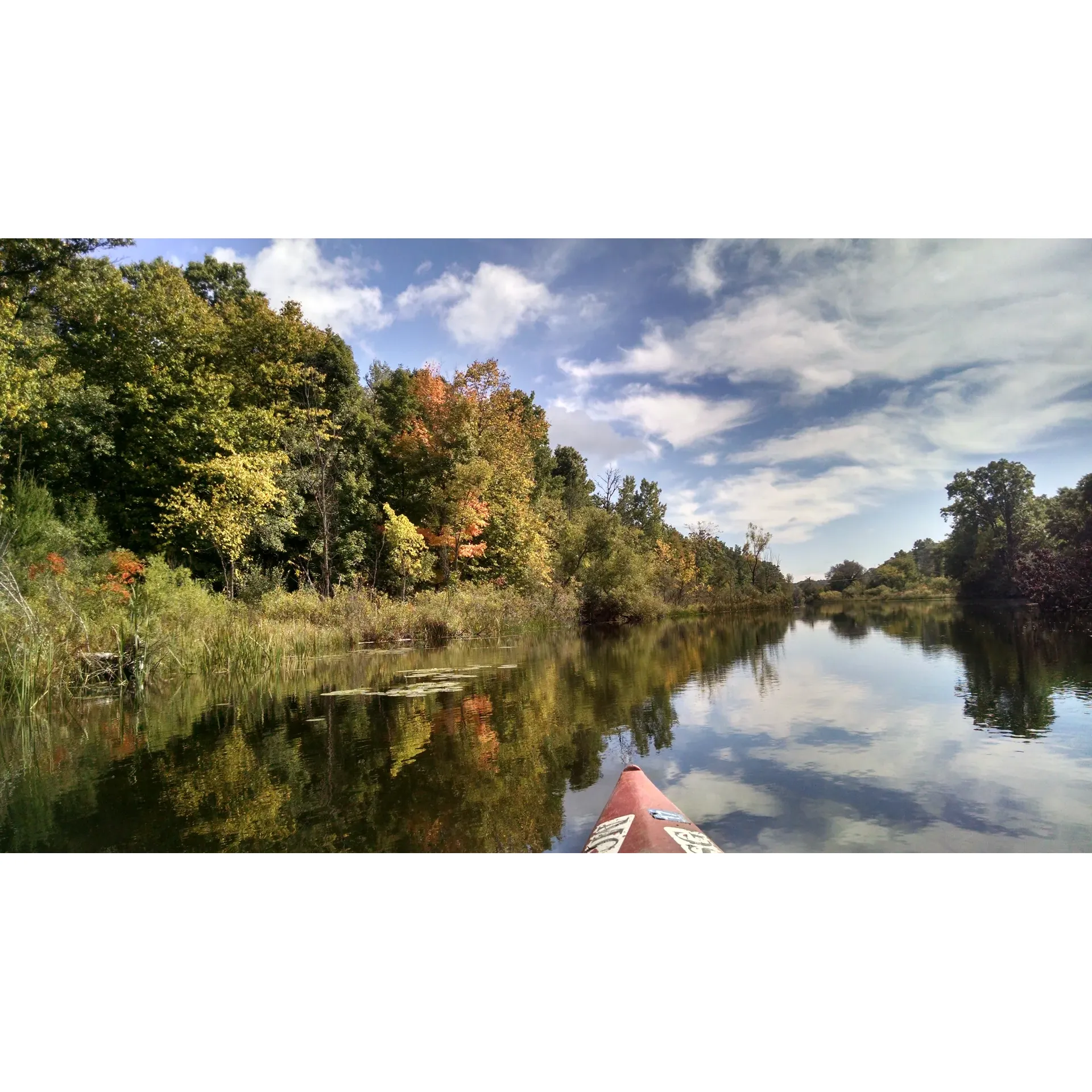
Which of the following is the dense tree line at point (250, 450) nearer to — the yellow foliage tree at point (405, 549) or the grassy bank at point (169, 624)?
the yellow foliage tree at point (405, 549)

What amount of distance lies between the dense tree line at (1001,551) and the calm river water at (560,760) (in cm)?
120

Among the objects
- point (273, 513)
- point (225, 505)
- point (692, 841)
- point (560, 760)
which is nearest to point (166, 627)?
point (225, 505)

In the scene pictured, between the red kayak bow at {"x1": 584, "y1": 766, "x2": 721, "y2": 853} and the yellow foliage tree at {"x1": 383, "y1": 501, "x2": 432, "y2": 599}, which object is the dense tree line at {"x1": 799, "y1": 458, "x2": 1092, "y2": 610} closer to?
the red kayak bow at {"x1": 584, "y1": 766, "x2": 721, "y2": 853}

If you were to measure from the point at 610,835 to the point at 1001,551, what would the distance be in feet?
25.6

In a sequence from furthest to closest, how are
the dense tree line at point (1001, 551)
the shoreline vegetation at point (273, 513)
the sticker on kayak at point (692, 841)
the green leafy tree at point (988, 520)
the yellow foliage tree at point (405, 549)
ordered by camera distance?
the yellow foliage tree at point (405, 549) → the shoreline vegetation at point (273, 513) → the dense tree line at point (1001, 551) → the green leafy tree at point (988, 520) → the sticker on kayak at point (692, 841)

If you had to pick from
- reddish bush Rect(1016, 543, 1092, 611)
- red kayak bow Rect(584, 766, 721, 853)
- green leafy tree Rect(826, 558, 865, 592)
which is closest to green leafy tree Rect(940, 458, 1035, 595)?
reddish bush Rect(1016, 543, 1092, 611)

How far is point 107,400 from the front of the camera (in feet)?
34.6

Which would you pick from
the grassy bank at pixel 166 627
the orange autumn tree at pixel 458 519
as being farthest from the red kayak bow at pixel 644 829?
the orange autumn tree at pixel 458 519

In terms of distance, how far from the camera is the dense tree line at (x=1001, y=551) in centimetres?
594

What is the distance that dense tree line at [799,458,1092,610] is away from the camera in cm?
594

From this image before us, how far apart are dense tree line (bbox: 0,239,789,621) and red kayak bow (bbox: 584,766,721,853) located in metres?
4.76

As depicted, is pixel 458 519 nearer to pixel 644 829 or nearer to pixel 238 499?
pixel 238 499
